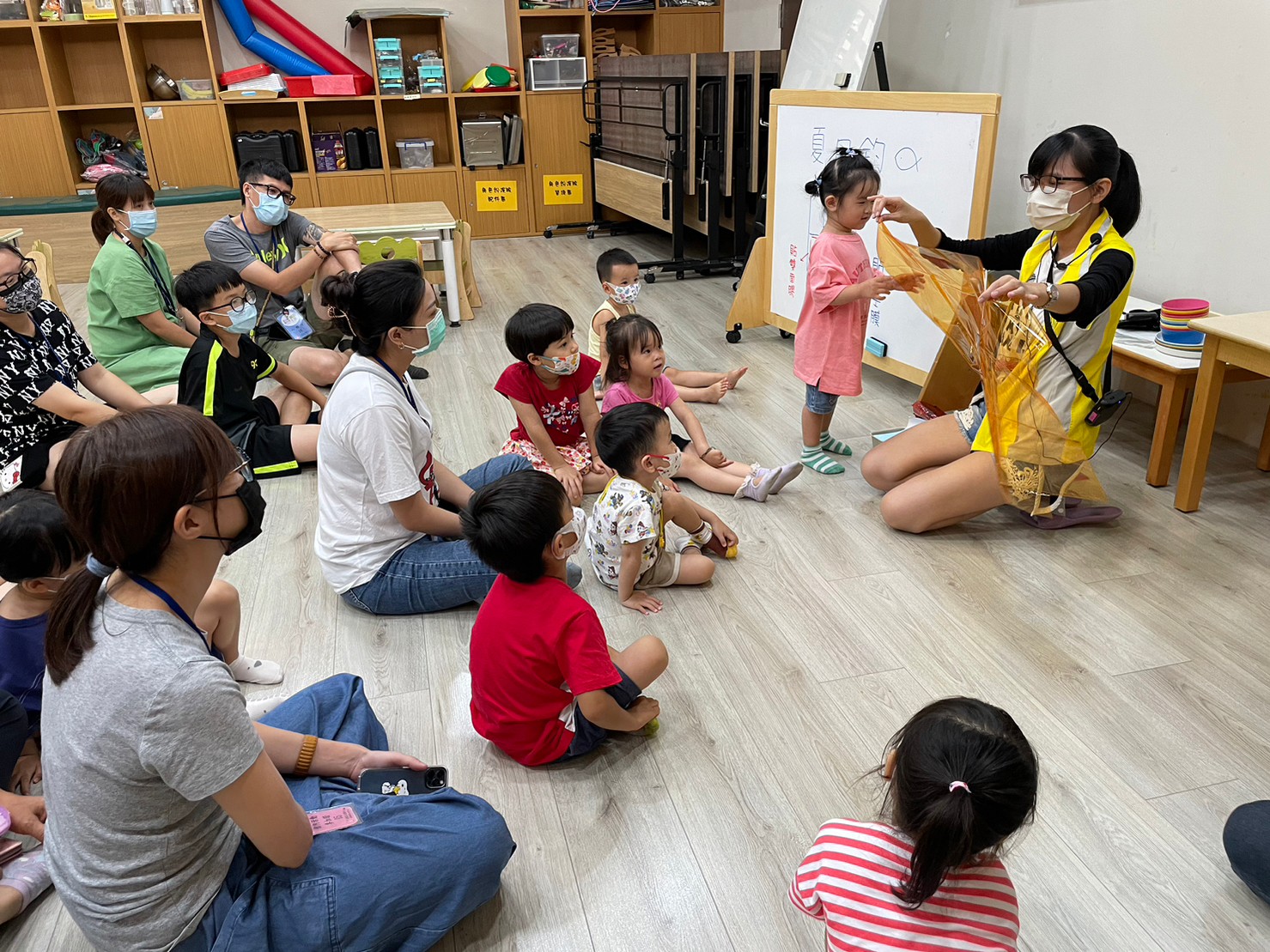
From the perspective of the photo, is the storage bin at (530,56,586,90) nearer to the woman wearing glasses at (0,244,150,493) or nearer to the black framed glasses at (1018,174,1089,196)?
the woman wearing glasses at (0,244,150,493)

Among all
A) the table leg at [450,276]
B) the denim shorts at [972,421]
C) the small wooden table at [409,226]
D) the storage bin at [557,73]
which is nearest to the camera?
the denim shorts at [972,421]

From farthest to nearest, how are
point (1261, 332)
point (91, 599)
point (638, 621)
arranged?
point (1261, 332) → point (638, 621) → point (91, 599)

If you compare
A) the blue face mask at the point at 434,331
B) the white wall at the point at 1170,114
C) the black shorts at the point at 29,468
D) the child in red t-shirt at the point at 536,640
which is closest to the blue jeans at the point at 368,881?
the child in red t-shirt at the point at 536,640

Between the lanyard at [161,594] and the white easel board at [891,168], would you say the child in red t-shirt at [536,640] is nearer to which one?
the lanyard at [161,594]

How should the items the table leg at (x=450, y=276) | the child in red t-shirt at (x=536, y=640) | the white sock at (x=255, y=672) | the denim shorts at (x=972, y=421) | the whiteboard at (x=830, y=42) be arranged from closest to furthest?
the child in red t-shirt at (x=536, y=640) → the white sock at (x=255, y=672) → the denim shorts at (x=972, y=421) → the whiteboard at (x=830, y=42) → the table leg at (x=450, y=276)

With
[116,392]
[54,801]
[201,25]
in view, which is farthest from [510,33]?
[54,801]

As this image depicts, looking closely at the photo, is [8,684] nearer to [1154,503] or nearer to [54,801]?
[54,801]

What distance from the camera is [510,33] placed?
715 centimetres

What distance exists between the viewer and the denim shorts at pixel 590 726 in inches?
71.2

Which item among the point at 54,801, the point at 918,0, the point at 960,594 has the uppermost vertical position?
the point at 918,0

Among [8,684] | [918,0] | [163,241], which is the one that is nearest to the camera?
[8,684]

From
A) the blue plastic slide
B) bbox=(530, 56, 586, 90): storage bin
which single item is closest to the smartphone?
the blue plastic slide

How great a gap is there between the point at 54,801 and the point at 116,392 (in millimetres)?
2091

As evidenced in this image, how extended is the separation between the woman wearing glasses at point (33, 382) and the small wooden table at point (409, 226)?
196 cm
